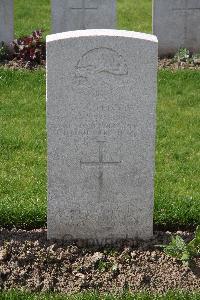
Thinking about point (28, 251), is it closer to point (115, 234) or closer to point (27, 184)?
point (115, 234)

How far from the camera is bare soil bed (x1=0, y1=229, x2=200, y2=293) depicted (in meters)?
4.87

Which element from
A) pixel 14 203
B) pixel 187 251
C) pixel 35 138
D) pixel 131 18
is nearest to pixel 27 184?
pixel 14 203

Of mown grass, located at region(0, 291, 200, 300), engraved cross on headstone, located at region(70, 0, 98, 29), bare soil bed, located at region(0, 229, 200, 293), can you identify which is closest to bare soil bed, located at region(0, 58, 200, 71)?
engraved cross on headstone, located at region(70, 0, 98, 29)

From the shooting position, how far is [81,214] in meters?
5.25

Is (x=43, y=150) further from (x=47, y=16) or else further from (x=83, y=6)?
(x=47, y=16)

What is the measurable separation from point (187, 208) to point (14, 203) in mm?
1335

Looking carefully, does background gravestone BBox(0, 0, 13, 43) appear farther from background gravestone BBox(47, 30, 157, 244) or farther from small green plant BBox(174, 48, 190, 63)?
background gravestone BBox(47, 30, 157, 244)

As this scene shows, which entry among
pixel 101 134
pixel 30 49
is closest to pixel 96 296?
pixel 101 134

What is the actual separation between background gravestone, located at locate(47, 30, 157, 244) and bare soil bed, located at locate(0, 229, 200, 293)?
144 millimetres

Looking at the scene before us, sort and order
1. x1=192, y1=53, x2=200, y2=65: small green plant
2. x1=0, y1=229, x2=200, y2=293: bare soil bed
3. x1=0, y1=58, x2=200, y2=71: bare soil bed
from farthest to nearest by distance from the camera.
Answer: x1=192, y1=53, x2=200, y2=65: small green plant, x1=0, y1=58, x2=200, y2=71: bare soil bed, x1=0, y1=229, x2=200, y2=293: bare soil bed

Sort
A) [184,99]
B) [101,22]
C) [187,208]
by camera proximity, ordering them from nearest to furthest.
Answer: [187,208] < [184,99] < [101,22]

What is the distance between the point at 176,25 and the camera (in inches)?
416

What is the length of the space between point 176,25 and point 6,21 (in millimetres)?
2353

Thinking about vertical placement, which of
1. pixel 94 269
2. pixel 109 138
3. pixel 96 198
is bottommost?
pixel 94 269
